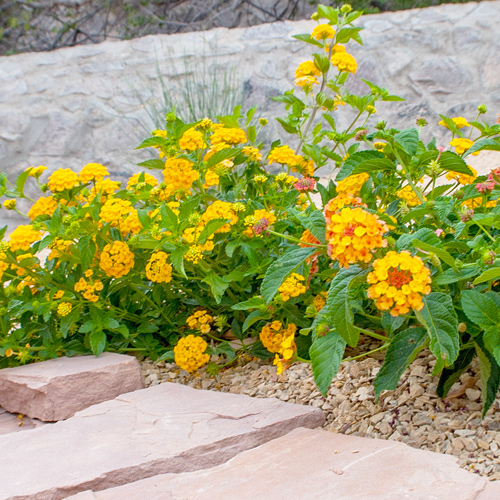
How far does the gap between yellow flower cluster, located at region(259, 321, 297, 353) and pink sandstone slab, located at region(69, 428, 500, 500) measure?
0.47 meters

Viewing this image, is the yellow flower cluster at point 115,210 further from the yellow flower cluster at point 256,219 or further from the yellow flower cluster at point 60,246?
the yellow flower cluster at point 256,219

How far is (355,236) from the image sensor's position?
114cm

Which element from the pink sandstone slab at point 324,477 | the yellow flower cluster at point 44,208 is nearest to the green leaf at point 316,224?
the pink sandstone slab at point 324,477

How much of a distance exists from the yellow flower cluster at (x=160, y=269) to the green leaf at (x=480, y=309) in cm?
94

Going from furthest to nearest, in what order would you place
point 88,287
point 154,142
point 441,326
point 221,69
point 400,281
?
1. point 221,69
2. point 88,287
3. point 154,142
4. point 441,326
5. point 400,281

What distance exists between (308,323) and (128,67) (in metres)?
4.53

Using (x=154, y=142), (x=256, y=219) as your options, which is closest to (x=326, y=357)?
(x=256, y=219)

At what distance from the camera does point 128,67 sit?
575 centimetres

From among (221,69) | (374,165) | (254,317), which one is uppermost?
(221,69)

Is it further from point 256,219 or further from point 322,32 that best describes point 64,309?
point 322,32

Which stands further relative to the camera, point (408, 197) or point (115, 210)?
point (115, 210)

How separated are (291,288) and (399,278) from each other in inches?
24.8

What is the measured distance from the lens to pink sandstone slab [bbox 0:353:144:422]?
1984 mm

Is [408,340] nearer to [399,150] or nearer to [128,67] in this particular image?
[399,150]
